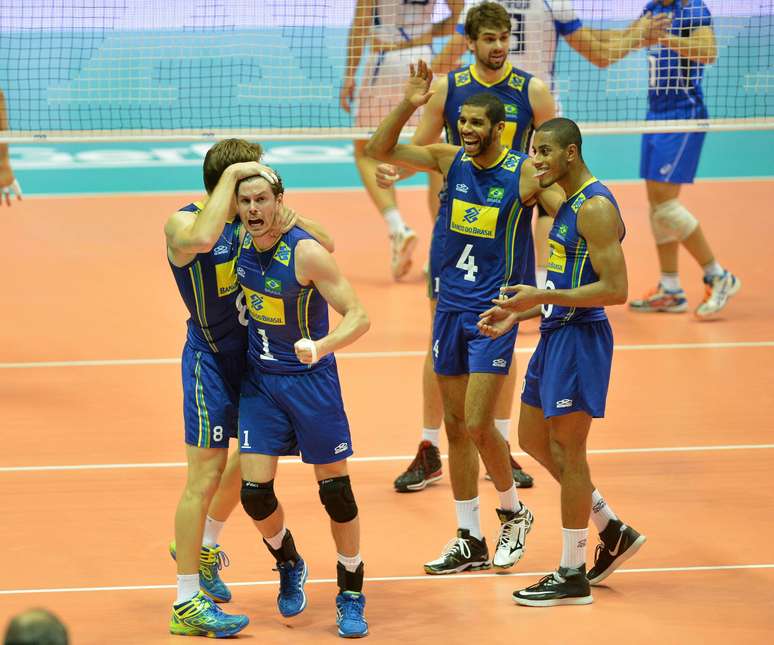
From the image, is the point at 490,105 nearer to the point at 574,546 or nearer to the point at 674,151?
the point at 574,546

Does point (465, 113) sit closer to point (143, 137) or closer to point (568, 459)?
point (568, 459)

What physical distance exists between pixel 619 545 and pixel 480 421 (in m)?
0.85

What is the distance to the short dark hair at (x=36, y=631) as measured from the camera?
2547 mm

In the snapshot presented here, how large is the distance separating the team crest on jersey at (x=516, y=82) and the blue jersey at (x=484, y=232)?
1179 millimetres

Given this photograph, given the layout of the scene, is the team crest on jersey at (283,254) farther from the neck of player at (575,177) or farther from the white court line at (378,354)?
the white court line at (378,354)

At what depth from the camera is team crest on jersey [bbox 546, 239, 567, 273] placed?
5520 millimetres

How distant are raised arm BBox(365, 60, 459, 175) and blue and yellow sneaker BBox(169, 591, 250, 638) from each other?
240 centimetres

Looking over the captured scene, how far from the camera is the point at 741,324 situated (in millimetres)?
10477

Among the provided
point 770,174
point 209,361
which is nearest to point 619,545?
point 209,361

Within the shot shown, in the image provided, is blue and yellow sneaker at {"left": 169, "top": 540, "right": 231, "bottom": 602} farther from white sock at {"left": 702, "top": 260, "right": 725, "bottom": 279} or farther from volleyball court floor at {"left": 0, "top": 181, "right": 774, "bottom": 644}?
white sock at {"left": 702, "top": 260, "right": 725, "bottom": 279}

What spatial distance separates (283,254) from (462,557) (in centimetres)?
178

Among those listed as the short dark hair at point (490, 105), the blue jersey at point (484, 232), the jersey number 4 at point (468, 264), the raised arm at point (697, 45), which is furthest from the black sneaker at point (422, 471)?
the raised arm at point (697, 45)

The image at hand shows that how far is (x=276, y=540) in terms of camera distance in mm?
5520

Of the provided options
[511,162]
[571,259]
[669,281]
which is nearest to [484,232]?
[511,162]
